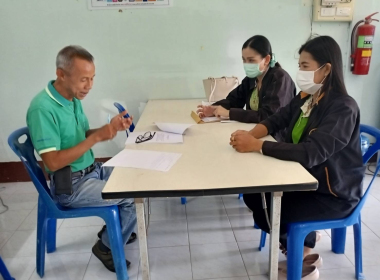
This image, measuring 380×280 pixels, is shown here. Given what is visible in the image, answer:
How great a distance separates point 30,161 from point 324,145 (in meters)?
1.37

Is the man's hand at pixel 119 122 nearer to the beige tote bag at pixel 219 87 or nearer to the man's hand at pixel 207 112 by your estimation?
the man's hand at pixel 207 112

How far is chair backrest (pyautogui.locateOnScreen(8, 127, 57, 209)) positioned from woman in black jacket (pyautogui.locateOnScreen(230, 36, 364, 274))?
3.09ft

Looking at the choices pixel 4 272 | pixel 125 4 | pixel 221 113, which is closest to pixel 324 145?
pixel 221 113

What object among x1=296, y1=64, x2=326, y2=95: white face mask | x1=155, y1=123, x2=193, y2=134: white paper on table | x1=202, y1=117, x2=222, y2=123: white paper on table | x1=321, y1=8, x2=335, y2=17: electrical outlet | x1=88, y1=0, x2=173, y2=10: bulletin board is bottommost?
x1=202, y1=117, x2=222, y2=123: white paper on table

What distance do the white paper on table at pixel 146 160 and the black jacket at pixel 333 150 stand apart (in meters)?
0.43

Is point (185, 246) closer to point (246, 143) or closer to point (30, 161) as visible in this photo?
point (246, 143)

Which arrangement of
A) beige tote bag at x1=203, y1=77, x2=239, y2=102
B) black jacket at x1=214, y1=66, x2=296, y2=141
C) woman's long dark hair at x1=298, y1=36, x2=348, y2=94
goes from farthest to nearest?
beige tote bag at x1=203, y1=77, x2=239, y2=102 → black jacket at x1=214, y1=66, x2=296, y2=141 → woman's long dark hair at x1=298, y1=36, x2=348, y2=94

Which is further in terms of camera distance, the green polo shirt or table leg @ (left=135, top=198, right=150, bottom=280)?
the green polo shirt

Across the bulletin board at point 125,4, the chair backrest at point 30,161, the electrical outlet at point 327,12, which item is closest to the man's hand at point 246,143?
the chair backrest at point 30,161

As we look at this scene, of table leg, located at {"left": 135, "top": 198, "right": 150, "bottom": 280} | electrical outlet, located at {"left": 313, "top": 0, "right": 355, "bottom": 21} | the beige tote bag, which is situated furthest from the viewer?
electrical outlet, located at {"left": 313, "top": 0, "right": 355, "bottom": 21}

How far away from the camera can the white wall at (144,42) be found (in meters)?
2.70

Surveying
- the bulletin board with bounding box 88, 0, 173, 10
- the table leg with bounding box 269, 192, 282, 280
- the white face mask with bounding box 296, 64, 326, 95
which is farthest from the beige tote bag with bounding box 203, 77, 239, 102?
the table leg with bounding box 269, 192, 282, 280

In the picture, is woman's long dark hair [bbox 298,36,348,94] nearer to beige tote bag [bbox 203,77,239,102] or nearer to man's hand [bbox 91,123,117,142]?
man's hand [bbox 91,123,117,142]

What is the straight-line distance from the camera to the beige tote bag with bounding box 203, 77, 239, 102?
2.54 meters
